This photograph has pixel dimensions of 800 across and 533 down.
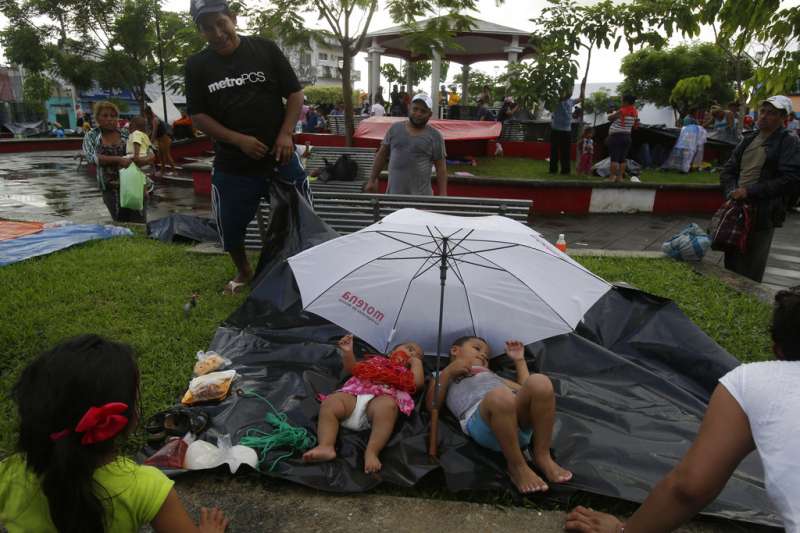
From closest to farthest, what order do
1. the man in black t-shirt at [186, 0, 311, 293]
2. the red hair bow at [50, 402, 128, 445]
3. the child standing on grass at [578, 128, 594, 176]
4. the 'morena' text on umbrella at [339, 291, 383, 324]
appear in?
the red hair bow at [50, 402, 128, 445] < the 'morena' text on umbrella at [339, 291, 383, 324] < the man in black t-shirt at [186, 0, 311, 293] < the child standing on grass at [578, 128, 594, 176]

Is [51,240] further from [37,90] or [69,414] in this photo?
[37,90]

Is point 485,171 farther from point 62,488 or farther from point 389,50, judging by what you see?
point 62,488

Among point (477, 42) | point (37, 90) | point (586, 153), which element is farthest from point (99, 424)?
point (37, 90)

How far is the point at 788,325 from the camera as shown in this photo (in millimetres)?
1519

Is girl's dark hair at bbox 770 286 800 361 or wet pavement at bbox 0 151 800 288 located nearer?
girl's dark hair at bbox 770 286 800 361

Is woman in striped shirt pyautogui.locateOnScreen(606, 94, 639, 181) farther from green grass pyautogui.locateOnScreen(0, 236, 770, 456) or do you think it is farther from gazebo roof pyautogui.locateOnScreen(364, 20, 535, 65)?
green grass pyautogui.locateOnScreen(0, 236, 770, 456)

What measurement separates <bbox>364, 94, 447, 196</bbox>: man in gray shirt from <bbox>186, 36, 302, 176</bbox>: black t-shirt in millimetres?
1226

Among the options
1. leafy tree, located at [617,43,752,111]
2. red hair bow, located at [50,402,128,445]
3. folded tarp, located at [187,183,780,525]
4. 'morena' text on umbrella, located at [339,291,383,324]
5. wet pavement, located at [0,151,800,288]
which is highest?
leafy tree, located at [617,43,752,111]

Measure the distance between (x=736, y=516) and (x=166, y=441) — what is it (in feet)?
8.70

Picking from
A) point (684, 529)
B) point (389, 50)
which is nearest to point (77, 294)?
point (684, 529)

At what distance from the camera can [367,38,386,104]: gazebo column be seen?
A: 1808 cm

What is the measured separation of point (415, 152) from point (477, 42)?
50.8 feet

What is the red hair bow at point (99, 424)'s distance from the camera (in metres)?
1.34

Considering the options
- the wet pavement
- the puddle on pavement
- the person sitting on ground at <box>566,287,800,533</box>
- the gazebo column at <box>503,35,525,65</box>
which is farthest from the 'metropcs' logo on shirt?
the gazebo column at <box>503,35,525,65</box>
